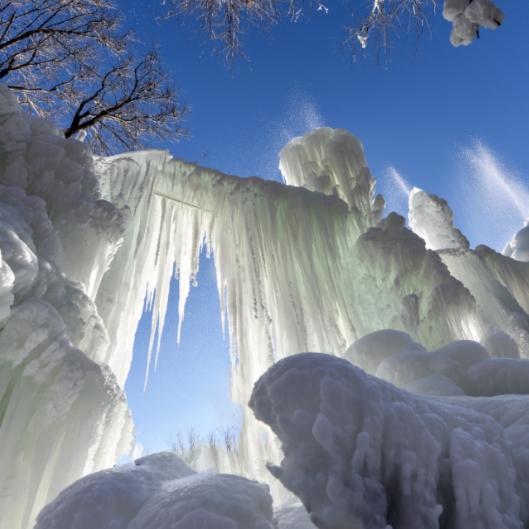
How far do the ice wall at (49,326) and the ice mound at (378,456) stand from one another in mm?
1337

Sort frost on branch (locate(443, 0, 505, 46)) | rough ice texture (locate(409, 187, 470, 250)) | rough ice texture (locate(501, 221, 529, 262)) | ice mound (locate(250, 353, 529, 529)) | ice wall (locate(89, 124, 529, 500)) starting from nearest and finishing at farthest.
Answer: ice mound (locate(250, 353, 529, 529)), frost on branch (locate(443, 0, 505, 46)), ice wall (locate(89, 124, 529, 500)), rough ice texture (locate(409, 187, 470, 250)), rough ice texture (locate(501, 221, 529, 262))

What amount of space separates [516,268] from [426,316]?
8.67 feet

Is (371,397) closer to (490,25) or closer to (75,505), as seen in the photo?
(75,505)

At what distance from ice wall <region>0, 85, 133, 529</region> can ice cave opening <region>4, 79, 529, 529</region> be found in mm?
10

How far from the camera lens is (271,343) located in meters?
3.62

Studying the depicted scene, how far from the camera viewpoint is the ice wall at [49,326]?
2.00 m

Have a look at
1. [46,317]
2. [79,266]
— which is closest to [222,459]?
[79,266]

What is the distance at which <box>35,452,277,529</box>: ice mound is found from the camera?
1.15m

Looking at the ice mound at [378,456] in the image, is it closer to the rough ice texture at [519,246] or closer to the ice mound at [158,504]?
the ice mound at [158,504]

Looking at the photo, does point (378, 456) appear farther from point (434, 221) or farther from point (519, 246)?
point (519, 246)

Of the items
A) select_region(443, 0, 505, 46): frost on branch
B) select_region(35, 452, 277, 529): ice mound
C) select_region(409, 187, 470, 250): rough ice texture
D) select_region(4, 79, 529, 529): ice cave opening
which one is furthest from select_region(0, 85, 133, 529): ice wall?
select_region(409, 187, 470, 250): rough ice texture

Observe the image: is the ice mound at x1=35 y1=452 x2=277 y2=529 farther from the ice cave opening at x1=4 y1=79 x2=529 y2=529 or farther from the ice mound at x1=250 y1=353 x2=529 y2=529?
the ice mound at x1=250 y1=353 x2=529 y2=529

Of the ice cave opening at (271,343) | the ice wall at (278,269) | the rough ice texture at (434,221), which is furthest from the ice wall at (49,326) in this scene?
the rough ice texture at (434,221)

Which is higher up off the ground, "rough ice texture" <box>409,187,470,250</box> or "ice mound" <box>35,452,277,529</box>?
"rough ice texture" <box>409,187,470,250</box>
